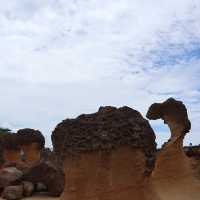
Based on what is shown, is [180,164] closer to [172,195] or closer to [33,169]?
[172,195]

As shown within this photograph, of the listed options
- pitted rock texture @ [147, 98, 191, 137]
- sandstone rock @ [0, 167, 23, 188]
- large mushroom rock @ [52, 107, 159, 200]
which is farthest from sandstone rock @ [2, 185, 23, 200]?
pitted rock texture @ [147, 98, 191, 137]

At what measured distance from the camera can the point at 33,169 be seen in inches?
471

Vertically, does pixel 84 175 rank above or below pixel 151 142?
below

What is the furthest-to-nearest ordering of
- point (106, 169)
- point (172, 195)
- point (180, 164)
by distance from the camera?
point (180, 164) < point (172, 195) < point (106, 169)

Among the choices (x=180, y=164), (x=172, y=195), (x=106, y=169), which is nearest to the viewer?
(x=106, y=169)

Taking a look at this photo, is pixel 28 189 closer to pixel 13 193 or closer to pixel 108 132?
pixel 13 193

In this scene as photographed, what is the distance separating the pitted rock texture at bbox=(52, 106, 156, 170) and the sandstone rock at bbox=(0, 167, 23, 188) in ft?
11.9

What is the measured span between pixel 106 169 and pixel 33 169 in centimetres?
453

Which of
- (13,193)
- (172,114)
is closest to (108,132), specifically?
(13,193)

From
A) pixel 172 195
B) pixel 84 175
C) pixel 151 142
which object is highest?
pixel 151 142

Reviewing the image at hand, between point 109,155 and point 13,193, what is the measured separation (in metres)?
4.19

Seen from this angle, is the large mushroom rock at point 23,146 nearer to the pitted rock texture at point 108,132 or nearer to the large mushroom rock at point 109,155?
the pitted rock texture at point 108,132

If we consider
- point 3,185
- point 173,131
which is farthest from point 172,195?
point 3,185

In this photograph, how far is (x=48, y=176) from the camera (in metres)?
11.8
